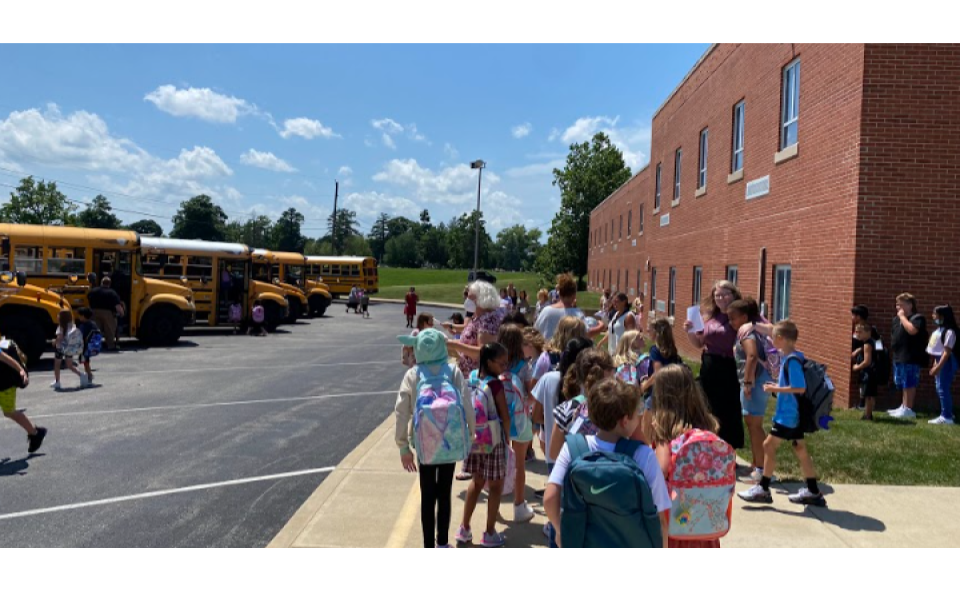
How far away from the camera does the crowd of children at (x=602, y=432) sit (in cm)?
307

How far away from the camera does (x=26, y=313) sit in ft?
47.3

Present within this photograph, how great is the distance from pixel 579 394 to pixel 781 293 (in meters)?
9.13

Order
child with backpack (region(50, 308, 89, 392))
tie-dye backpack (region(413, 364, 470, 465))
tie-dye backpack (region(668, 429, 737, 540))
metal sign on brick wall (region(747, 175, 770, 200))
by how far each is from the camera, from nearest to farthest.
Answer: tie-dye backpack (region(668, 429, 737, 540)) < tie-dye backpack (region(413, 364, 470, 465)) < child with backpack (region(50, 308, 89, 392)) < metal sign on brick wall (region(747, 175, 770, 200))

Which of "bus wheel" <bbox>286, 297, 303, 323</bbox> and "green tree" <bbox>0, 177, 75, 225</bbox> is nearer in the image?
"bus wheel" <bbox>286, 297, 303, 323</bbox>

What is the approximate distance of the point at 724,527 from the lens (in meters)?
3.63

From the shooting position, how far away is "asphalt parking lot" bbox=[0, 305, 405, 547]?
5445 millimetres

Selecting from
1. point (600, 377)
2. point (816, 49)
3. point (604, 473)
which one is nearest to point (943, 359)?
point (816, 49)

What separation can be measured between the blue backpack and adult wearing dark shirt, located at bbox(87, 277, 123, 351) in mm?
15864

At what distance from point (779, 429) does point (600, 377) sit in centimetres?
244

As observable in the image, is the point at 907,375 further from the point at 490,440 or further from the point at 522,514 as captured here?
the point at 490,440

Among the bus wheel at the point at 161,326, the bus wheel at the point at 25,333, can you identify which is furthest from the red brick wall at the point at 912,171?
the bus wheel at the point at 161,326

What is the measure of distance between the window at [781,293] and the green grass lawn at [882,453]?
138 inches

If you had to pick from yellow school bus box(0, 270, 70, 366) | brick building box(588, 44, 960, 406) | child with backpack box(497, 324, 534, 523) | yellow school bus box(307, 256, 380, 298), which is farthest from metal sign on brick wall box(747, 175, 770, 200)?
yellow school bus box(307, 256, 380, 298)

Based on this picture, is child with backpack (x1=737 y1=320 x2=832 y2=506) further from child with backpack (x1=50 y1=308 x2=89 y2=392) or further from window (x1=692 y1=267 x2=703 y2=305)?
window (x1=692 y1=267 x2=703 y2=305)
